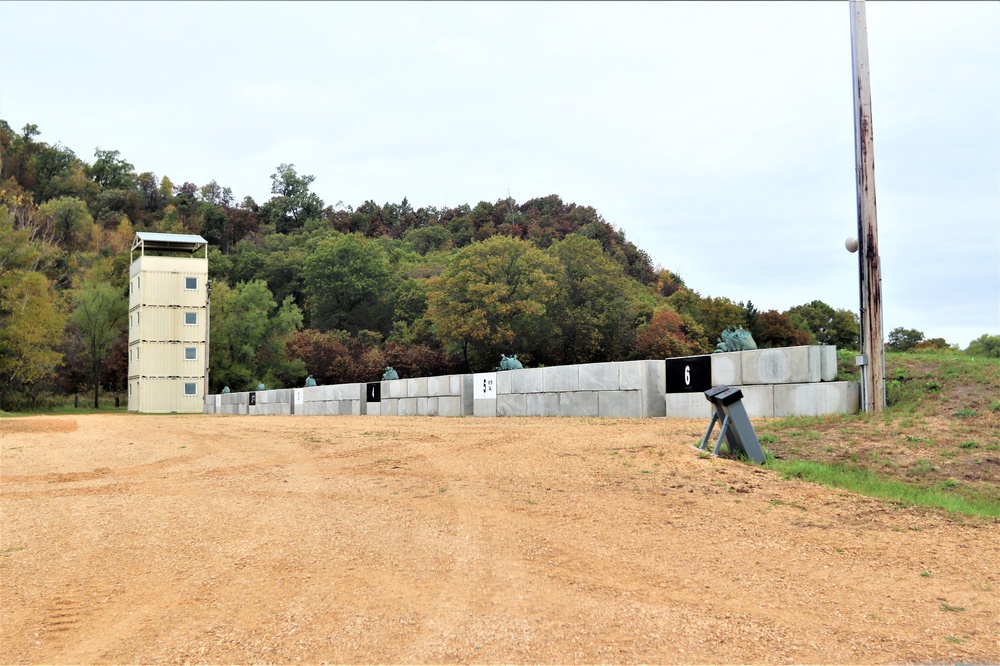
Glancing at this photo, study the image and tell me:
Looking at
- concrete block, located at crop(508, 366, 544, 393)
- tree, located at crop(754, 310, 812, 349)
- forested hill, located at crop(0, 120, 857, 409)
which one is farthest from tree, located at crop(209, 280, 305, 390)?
concrete block, located at crop(508, 366, 544, 393)

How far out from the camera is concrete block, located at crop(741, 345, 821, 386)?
45.2ft

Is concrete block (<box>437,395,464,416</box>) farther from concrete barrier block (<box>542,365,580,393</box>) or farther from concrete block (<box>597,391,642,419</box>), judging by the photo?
concrete block (<box>597,391,642,419</box>)

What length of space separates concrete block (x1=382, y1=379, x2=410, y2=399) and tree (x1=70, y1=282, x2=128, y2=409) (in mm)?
41808

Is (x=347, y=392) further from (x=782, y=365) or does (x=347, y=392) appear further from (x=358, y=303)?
(x=358, y=303)

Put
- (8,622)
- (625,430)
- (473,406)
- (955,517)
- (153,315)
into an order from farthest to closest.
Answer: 1. (153,315)
2. (473,406)
3. (625,430)
4. (955,517)
5. (8,622)

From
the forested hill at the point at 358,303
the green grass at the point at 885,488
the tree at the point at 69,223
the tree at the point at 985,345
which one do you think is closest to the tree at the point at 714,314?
the forested hill at the point at 358,303

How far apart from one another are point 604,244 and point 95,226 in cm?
5732

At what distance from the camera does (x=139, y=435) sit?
16.7 metres

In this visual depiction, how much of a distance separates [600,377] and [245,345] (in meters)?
49.8

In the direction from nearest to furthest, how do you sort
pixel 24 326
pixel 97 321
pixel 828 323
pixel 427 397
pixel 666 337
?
pixel 427 397
pixel 24 326
pixel 666 337
pixel 97 321
pixel 828 323

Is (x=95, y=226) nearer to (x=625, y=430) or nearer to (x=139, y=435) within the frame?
(x=139, y=435)

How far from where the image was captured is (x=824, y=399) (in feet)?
45.0

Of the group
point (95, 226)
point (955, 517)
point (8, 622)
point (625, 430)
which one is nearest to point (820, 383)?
point (625, 430)

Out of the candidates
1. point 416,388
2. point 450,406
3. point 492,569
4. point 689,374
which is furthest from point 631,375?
point 492,569
